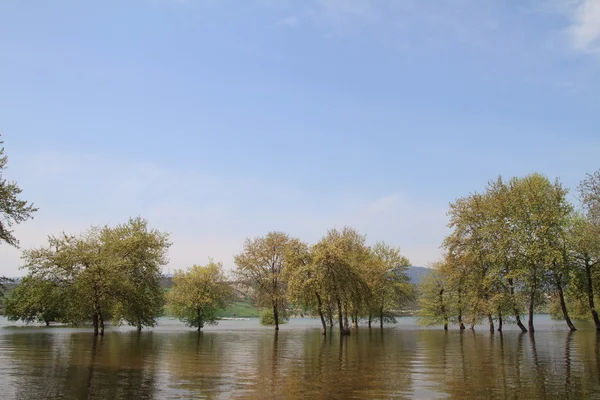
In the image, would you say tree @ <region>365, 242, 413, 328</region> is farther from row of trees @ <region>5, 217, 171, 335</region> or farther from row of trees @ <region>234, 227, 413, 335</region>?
row of trees @ <region>5, 217, 171, 335</region>

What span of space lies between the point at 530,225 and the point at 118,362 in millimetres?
47863

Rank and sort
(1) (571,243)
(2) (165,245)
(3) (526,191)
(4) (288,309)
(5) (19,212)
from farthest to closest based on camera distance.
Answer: (4) (288,309), (2) (165,245), (3) (526,191), (1) (571,243), (5) (19,212)

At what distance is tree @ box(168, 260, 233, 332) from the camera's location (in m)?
72.0

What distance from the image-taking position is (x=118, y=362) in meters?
27.2

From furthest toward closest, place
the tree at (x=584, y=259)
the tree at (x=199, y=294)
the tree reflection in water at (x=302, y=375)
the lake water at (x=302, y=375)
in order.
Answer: the tree at (x=199, y=294) → the tree at (x=584, y=259) → the tree reflection in water at (x=302, y=375) → the lake water at (x=302, y=375)

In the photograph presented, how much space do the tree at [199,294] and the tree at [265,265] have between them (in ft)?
11.4

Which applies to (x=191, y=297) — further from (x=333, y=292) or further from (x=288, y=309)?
(x=333, y=292)

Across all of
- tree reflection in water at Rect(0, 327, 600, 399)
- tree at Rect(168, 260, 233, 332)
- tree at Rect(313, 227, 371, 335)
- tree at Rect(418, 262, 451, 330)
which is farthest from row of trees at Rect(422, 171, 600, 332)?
tree at Rect(168, 260, 233, 332)

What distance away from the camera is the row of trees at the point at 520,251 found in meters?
53.8

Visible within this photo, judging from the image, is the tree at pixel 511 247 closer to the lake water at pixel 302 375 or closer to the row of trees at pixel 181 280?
the row of trees at pixel 181 280

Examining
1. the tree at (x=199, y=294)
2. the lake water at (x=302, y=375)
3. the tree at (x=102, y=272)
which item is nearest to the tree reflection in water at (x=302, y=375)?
the lake water at (x=302, y=375)

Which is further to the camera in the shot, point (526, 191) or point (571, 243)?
point (526, 191)

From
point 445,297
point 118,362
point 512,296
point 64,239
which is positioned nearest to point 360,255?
point 445,297

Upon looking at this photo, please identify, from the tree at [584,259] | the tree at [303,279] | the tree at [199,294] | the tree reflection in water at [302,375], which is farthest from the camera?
the tree at [199,294]
